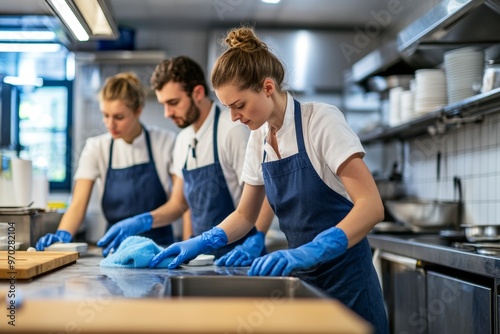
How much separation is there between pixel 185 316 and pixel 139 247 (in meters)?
1.15

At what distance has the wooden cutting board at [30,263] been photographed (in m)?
1.64

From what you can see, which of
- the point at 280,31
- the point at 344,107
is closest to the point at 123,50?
the point at 280,31

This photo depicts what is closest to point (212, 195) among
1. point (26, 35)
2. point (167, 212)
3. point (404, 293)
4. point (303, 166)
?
point (167, 212)

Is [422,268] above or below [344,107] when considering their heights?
below

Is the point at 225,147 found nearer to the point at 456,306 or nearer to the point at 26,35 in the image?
the point at 456,306

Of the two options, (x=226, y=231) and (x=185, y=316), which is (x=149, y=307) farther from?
(x=226, y=231)

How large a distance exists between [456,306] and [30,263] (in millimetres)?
1767

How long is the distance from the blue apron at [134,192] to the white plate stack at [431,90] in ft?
5.00

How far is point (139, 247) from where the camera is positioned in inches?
82.8

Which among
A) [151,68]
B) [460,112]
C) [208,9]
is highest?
[208,9]

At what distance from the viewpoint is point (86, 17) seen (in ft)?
8.08

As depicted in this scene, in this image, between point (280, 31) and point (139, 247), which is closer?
point (139, 247)

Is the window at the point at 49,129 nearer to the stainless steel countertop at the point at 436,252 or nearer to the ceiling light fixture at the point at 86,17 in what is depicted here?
the stainless steel countertop at the point at 436,252

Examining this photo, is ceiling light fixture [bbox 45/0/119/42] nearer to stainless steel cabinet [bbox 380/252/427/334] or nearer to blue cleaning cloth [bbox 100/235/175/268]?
blue cleaning cloth [bbox 100/235/175/268]
